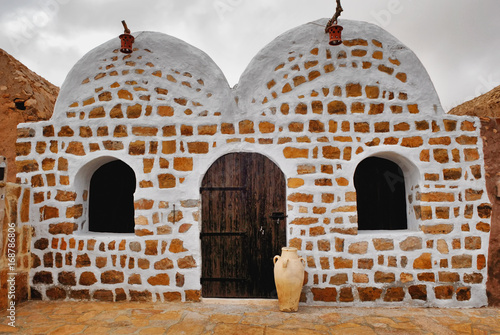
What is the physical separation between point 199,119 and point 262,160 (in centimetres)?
96

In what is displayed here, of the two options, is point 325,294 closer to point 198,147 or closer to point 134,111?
point 198,147

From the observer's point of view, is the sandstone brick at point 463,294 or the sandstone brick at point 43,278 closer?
the sandstone brick at point 463,294

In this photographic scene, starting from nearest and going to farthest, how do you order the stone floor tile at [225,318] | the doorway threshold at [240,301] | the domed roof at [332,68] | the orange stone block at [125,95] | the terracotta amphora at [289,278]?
the stone floor tile at [225,318], the terracotta amphora at [289,278], the doorway threshold at [240,301], the domed roof at [332,68], the orange stone block at [125,95]

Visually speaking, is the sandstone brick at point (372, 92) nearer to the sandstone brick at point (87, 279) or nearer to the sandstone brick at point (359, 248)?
the sandstone brick at point (359, 248)

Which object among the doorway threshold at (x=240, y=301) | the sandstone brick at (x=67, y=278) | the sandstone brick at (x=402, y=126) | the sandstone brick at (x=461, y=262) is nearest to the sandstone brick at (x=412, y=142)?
the sandstone brick at (x=402, y=126)

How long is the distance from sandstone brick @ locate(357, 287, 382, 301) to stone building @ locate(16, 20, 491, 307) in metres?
0.01

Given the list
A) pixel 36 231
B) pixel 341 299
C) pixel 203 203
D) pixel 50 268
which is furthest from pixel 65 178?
pixel 341 299

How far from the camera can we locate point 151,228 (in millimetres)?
3963

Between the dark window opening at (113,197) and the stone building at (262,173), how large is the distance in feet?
0.97

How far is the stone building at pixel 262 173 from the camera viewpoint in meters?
3.81

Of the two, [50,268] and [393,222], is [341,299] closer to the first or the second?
[393,222]

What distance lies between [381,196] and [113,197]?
3759 millimetres

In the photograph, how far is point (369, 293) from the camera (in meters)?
3.77

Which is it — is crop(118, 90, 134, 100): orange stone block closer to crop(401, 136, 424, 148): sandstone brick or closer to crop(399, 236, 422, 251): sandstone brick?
crop(401, 136, 424, 148): sandstone brick
